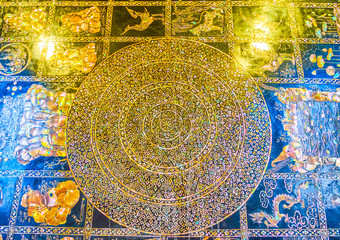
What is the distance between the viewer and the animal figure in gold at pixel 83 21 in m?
7.22

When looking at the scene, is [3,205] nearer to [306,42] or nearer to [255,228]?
[255,228]

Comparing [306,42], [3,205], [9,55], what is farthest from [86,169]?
[306,42]

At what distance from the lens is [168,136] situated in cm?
634

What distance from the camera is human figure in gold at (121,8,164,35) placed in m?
7.19

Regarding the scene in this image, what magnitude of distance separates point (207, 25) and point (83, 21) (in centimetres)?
291

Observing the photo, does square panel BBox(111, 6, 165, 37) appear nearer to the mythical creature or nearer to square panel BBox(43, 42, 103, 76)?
Result: square panel BBox(43, 42, 103, 76)

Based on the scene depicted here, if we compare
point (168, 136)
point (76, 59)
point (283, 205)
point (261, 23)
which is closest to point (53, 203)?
point (168, 136)

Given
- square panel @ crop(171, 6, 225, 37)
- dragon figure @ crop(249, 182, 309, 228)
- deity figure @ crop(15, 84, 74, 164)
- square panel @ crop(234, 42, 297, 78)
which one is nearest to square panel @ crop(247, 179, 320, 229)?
dragon figure @ crop(249, 182, 309, 228)

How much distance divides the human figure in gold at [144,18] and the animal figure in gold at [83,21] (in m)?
0.73

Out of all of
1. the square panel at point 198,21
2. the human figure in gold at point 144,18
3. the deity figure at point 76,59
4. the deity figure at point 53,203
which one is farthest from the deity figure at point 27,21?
the deity figure at point 53,203

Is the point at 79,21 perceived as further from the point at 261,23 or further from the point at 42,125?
the point at 261,23

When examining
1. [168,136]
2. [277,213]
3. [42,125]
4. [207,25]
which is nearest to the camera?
[277,213]

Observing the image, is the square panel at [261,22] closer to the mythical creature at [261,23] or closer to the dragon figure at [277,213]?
the mythical creature at [261,23]

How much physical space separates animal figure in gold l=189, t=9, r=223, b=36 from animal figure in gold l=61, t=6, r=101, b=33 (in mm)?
2249
